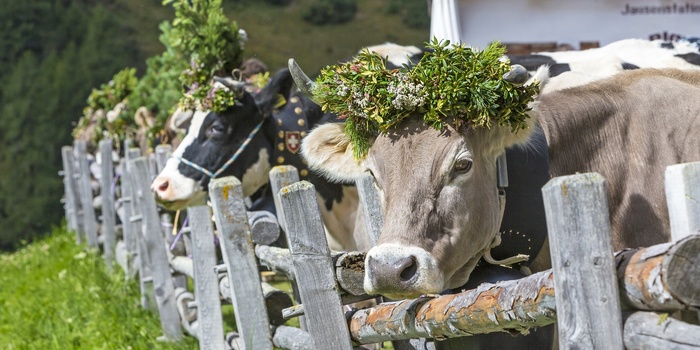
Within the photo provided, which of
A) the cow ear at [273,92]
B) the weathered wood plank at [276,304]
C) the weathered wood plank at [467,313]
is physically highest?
the cow ear at [273,92]

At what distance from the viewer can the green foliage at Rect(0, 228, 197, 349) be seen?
6629 mm

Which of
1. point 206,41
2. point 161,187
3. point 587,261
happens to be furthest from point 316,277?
point 206,41

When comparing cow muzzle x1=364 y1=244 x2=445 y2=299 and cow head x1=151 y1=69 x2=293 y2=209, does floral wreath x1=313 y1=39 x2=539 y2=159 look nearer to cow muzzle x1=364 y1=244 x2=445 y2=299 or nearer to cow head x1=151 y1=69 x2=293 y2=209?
cow muzzle x1=364 y1=244 x2=445 y2=299

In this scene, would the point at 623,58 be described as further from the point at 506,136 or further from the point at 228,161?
the point at 228,161

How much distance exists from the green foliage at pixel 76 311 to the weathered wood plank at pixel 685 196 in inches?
179

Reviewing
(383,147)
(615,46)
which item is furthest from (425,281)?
(615,46)

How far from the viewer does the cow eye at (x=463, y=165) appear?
127 inches

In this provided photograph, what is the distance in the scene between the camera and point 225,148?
20.1 feet

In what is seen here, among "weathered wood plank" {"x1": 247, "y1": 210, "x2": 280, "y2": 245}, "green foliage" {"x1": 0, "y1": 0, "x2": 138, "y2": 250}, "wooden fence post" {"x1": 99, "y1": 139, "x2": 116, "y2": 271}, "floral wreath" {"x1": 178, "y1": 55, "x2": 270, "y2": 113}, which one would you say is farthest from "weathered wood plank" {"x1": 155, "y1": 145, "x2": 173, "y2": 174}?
"green foliage" {"x1": 0, "y1": 0, "x2": 138, "y2": 250}

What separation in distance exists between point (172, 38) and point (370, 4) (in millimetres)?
36168

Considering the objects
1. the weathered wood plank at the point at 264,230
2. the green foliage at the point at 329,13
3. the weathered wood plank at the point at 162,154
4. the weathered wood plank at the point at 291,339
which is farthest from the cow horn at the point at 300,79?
the green foliage at the point at 329,13

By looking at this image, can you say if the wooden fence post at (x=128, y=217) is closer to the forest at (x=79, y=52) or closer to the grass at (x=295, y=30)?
the forest at (x=79, y=52)

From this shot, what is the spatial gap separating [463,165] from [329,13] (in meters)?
38.4

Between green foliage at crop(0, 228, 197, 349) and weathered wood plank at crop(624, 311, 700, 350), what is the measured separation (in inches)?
176
